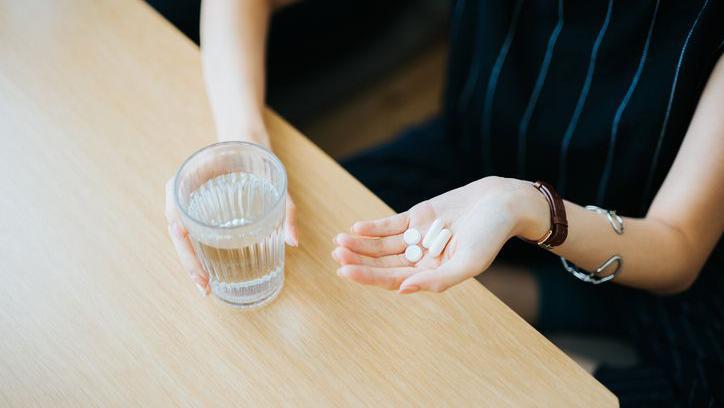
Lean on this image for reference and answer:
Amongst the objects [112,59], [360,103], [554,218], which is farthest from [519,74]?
[360,103]

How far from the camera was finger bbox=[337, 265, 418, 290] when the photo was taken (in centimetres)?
67

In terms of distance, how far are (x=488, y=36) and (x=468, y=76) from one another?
113 mm

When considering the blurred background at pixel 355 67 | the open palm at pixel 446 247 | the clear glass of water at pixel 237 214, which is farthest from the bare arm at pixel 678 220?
the blurred background at pixel 355 67

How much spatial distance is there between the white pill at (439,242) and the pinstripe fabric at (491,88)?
0.39 meters

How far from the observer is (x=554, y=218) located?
2.53ft

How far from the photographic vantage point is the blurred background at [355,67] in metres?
1.60

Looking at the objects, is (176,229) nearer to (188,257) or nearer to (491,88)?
(188,257)

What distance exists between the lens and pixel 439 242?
0.72 meters

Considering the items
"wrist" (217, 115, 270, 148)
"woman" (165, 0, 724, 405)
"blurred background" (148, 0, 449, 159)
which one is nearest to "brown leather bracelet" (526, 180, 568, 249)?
"woman" (165, 0, 724, 405)

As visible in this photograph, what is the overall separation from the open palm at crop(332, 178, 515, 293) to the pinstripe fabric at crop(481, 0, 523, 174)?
1.03 ft

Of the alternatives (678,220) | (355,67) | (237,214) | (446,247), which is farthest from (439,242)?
(355,67)

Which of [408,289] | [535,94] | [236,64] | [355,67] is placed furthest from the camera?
[355,67]

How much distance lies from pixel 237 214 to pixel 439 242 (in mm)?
233

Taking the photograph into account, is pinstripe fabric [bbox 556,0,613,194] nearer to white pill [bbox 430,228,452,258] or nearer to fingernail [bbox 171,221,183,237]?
white pill [bbox 430,228,452,258]
